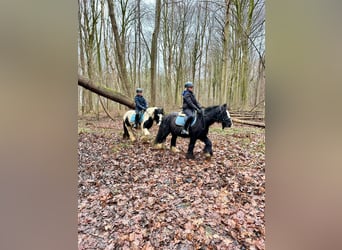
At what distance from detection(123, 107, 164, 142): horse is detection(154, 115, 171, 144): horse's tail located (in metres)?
0.04

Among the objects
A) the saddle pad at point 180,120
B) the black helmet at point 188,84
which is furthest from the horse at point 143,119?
the black helmet at point 188,84

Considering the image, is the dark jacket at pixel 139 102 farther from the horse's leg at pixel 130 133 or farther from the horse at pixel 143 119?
the horse's leg at pixel 130 133

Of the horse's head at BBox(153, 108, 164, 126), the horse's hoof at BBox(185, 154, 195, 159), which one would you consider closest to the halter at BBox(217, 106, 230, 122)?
the horse's hoof at BBox(185, 154, 195, 159)

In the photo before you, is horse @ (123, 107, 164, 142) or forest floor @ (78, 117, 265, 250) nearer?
forest floor @ (78, 117, 265, 250)

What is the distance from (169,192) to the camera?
5.62 feet

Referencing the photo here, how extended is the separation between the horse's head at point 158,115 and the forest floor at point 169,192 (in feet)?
0.30

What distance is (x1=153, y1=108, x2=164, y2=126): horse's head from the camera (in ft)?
6.34

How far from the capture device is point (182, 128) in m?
1.92

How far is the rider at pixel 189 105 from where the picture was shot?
188 centimetres

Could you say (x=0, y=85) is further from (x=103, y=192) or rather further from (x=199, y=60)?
(x=199, y=60)

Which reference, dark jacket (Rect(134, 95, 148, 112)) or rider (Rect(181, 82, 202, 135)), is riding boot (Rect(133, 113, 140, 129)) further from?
rider (Rect(181, 82, 202, 135))

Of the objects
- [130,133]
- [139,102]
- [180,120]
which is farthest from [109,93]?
[180,120]

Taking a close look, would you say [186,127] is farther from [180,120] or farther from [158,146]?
[158,146]

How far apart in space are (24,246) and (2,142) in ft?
1.60
